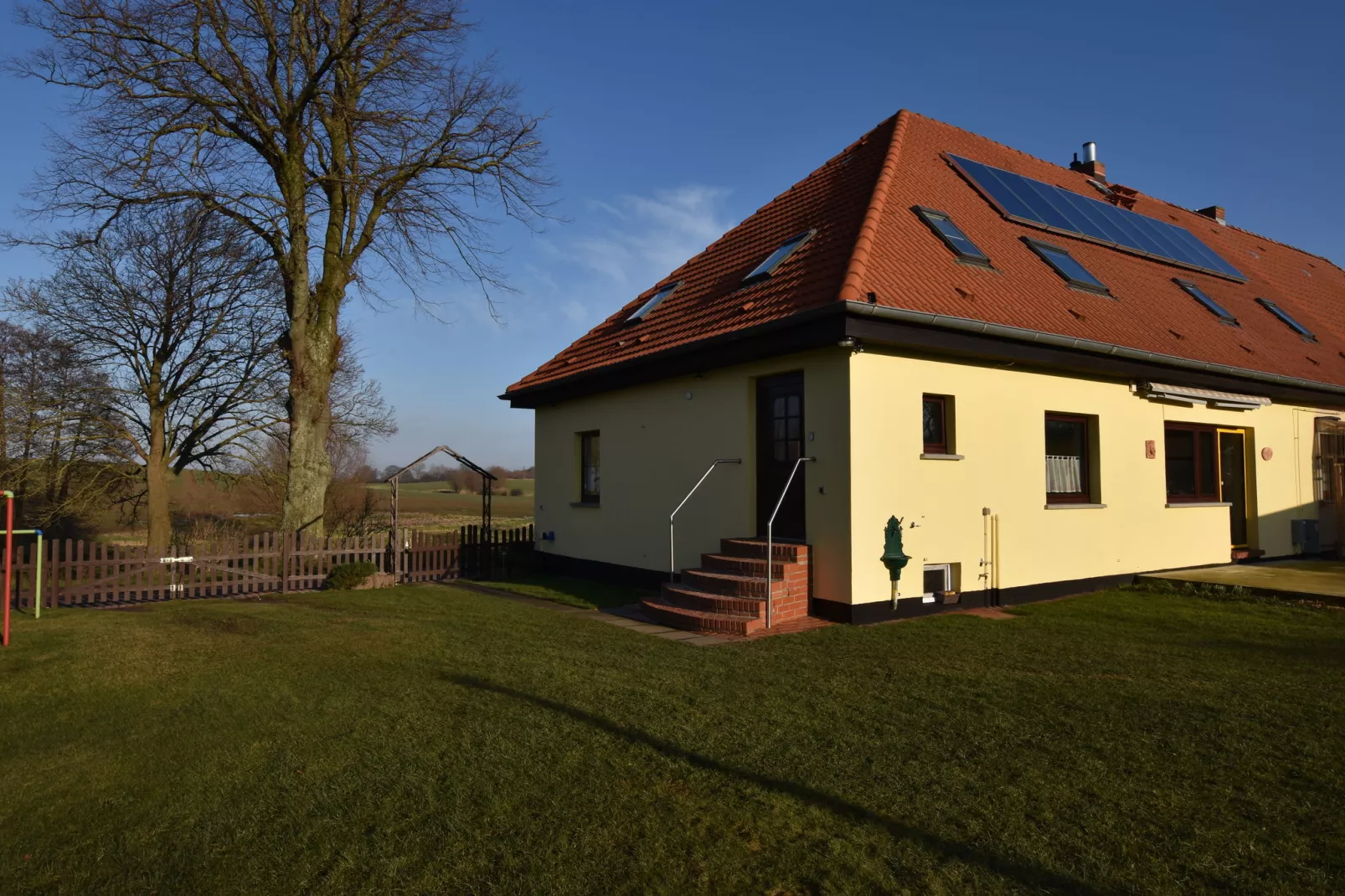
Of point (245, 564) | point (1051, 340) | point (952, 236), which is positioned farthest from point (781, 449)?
point (245, 564)

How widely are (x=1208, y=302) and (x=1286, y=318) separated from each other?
3.11 m

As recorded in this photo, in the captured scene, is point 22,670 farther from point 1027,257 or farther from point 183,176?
point 1027,257

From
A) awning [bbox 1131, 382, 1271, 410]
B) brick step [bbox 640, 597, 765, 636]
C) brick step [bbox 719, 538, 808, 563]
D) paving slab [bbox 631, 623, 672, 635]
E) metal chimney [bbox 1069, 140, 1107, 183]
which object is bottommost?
paving slab [bbox 631, 623, 672, 635]

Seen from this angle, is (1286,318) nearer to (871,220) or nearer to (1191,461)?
(1191,461)

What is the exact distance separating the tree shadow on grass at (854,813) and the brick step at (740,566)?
3781mm

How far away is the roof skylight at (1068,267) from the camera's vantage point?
11.6 m

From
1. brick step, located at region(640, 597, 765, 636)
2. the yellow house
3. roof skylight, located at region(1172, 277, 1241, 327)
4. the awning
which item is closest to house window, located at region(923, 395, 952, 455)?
the yellow house

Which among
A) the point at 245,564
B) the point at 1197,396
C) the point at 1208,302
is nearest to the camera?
the point at 1197,396

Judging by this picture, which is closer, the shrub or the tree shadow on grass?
the tree shadow on grass

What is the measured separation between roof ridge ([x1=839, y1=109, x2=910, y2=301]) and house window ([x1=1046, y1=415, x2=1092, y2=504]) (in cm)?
349

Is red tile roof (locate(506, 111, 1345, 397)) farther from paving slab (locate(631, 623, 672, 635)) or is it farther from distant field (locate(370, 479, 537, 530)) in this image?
distant field (locate(370, 479, 537, 530))

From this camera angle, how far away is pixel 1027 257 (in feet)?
38.1

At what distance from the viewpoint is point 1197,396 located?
11.6 meters

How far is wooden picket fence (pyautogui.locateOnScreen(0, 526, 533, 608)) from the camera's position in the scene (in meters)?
11.2
